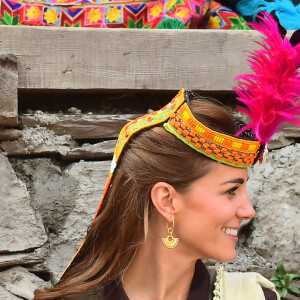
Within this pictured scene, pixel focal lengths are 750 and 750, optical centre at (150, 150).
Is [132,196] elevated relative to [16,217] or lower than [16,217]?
elevated

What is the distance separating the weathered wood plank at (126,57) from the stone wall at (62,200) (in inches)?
6.2

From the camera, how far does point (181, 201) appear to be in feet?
7.26

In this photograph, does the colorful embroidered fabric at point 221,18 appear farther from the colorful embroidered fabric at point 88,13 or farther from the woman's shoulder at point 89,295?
the woman's shoulder at point 89,295

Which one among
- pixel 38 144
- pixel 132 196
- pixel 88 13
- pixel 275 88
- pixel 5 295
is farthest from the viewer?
pixel 88 13

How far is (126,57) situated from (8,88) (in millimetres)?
478

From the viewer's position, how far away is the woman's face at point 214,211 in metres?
2.18

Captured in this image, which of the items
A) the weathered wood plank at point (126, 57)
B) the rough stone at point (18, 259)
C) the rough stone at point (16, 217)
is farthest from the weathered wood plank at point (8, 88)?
the rough stone at point (18, 259)

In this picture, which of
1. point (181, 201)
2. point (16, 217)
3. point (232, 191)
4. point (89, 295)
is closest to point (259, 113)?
point (232, 191)

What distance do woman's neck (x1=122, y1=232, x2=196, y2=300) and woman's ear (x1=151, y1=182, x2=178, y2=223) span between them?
11 cm

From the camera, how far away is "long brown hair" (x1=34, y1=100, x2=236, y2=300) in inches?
86.6

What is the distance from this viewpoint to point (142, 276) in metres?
2.33

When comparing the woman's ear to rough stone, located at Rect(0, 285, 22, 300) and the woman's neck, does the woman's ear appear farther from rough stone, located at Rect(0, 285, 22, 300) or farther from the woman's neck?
rough stone, located at Rect(0, 285, 22, 300)

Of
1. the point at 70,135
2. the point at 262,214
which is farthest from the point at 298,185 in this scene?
the point at 70,135

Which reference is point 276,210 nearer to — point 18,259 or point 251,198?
point 251,198
